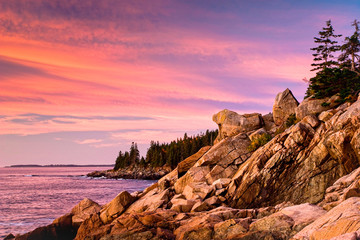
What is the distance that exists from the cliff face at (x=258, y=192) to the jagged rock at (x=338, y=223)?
0.24ft

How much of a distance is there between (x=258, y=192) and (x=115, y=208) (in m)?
12.3

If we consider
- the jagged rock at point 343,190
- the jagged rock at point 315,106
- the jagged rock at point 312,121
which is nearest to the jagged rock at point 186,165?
the jagged rock at point 315,106

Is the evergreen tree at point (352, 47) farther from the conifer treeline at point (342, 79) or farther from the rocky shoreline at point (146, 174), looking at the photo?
the rocky shoreline at point (146, 174)

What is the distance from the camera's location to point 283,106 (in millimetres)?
34125

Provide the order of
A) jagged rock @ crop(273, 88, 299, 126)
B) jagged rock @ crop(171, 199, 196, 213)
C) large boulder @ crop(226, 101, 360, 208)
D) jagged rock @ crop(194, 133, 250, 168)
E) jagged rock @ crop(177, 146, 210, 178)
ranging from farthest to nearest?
jagged rock @ crop(273, 88, 299, 126), jagged rock @ crop(177, 146, 210, 178), jagged rock @ crop(194, 133, 250, 168), jagged rock @ crop(171, 199, 196, 213), large boulder @ crop(226, 101, 360, 208)

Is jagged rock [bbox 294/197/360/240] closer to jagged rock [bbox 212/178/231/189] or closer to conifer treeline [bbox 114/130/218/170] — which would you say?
jagged rock [bbox 212/178/231/189]

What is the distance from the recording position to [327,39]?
45156 mm

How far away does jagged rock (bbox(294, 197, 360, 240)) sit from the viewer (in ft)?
35.2

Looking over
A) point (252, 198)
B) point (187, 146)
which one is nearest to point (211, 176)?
point (252, 198)

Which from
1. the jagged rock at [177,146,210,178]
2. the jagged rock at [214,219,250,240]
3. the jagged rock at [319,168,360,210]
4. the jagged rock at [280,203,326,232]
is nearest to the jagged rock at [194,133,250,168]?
the jagged rock at [177,146,210,178]

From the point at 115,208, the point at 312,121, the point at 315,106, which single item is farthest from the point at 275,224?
the point at 315,106

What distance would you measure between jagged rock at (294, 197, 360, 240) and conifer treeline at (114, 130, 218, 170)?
371ft

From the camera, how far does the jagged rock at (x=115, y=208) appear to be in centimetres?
2542

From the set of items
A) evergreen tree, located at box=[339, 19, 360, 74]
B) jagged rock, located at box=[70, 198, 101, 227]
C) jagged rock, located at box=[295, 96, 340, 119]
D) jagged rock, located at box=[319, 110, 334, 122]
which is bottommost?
jagged rock, located at box=[70, 198, 101, 227]
